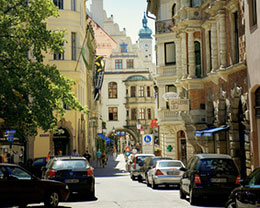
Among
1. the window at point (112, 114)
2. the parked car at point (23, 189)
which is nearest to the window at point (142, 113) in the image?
the window at point (112, 114)

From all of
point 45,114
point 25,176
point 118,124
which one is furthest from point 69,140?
point 118,124

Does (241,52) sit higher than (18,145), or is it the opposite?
(241,52)

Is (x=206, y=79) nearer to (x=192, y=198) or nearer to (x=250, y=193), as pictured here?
(x=192, y=198)

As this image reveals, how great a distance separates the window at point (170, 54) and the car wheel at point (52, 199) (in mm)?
26978

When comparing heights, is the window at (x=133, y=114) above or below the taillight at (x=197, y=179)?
above

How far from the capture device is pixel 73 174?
59.6ft

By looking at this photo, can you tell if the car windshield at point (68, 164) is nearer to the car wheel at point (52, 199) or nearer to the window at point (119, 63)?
the car wheel at point (52, 199)

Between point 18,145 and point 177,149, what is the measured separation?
12.6 metres

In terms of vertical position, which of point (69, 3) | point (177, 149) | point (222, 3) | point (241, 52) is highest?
point (69, 3)

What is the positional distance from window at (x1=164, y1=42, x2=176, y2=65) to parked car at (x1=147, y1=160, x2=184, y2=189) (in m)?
18.4

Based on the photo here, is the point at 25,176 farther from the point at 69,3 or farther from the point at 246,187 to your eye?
the point at 69,3

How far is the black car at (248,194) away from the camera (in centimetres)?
1022

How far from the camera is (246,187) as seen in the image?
1079 centimetres

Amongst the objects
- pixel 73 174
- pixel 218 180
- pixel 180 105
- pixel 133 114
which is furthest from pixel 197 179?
pixel 133 114
